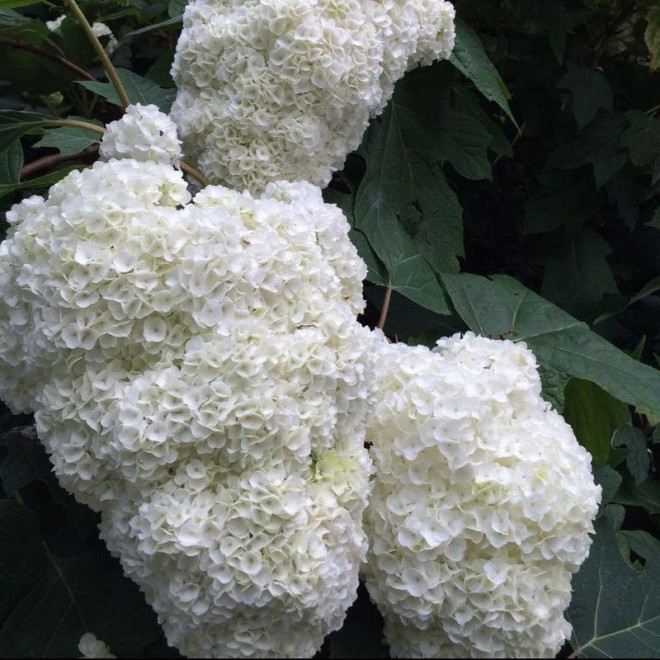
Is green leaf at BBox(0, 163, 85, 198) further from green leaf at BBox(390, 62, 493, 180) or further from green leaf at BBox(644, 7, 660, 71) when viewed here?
green leaf at BBox(644, 7, 660, 71)

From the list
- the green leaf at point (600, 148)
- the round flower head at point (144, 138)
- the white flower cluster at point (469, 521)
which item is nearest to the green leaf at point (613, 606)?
the white flower cluster at point (469, 521)

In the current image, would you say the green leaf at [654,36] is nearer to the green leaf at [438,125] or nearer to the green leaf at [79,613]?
the green leaf at [438,125]

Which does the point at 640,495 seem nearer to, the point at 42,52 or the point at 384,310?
the point at 384,310

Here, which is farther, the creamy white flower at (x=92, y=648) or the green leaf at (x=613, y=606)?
the green leaf at (x=613, y=606)

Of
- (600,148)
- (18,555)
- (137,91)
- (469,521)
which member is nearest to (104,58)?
(137,91)

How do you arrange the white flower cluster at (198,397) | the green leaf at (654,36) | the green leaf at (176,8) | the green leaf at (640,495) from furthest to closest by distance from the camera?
the green leaf at (654,36) < the green leaf at (176,8) < the green leaf at (640,495) < the white flower cluster at (198,397)

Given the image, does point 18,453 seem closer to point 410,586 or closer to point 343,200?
point 410,586

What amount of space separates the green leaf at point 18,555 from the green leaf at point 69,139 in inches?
34.8

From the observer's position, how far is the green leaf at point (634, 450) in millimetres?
2281

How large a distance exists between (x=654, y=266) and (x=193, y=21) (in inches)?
83.8

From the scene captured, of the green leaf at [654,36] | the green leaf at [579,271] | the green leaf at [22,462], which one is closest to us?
the green leaf at [22,462]

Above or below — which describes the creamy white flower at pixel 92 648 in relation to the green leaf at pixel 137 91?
below

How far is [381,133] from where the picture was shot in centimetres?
243

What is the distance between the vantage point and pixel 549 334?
209cm
